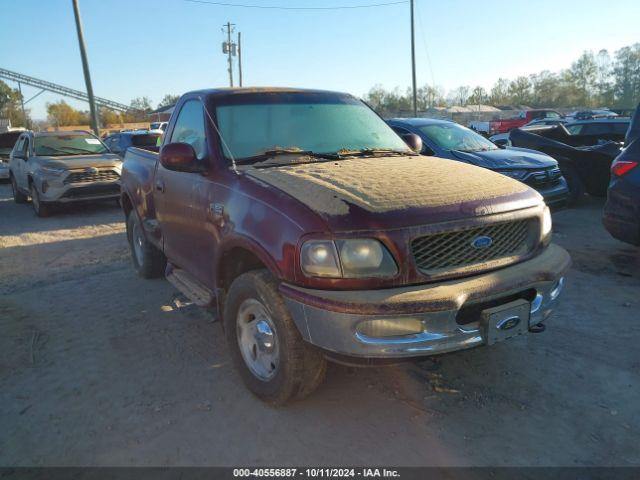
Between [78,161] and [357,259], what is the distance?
30.6 feet

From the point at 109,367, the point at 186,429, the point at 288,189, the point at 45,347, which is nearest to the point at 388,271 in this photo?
the point at 288,189

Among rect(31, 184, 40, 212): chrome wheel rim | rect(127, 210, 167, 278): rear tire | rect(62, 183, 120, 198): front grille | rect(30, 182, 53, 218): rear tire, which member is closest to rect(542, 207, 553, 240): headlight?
rect(127, 210, 167, 278): rear tire

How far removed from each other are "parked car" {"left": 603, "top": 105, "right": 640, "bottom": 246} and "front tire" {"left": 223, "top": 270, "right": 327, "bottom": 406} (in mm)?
3756

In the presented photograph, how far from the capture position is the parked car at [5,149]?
52.1 ft

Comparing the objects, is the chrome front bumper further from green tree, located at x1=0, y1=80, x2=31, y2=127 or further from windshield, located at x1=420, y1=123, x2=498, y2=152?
green tree, located at x1=0, y1=80, x2=31, y2=127

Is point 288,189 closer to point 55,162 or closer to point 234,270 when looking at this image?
point 234,270

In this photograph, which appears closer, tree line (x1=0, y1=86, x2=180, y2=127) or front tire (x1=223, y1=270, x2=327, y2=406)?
front tire (x1=223, y1=270, x2=327, y2=406)

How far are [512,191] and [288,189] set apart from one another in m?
1.34

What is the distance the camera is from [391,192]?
8.77ft

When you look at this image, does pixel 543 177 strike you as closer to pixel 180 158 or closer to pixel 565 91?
pixel 180 158

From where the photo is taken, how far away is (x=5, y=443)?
270 cm

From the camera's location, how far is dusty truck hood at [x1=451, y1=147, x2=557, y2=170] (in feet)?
23.9

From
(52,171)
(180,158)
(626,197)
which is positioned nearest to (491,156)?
(626,197)

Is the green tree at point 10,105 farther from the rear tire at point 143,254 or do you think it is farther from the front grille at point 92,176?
the rear tire at point 143,254
